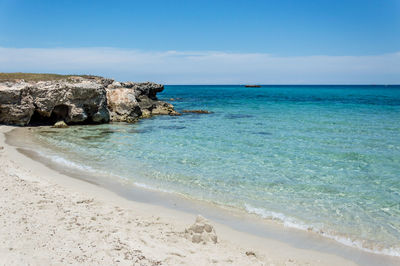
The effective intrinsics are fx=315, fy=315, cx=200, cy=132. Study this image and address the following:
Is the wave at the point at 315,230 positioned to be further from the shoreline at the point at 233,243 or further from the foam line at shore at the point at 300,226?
the shoreline at the point at 233,243

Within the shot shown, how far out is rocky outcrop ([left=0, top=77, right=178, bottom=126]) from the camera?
851 inches

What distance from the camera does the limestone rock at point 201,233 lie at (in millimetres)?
5953

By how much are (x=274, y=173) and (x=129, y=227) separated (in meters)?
6.25

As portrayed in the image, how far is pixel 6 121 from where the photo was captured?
21938mm

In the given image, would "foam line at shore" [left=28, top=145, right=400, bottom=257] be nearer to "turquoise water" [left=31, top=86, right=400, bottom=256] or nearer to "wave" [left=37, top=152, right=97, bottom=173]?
"turquoise water" [left=31, top=86, right=400, bottom=256]

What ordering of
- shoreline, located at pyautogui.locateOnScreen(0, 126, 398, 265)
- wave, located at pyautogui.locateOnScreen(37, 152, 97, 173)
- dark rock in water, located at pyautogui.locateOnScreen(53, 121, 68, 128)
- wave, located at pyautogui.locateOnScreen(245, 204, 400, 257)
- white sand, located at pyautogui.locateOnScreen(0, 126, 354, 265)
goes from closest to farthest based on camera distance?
white sand, located at pyautogui.locateOnScreen(0, 126, 354, 265) < shoreline, located at pyautogui.locateOnScreen(0, 126, 398, 265) < wave, located at pyautogui.locateOnScreen(245, 204, 400, 257) < wave, located at pyautogui.locateOnScreen(37, 152, 97, 173) < dark rock in water, located at pyautogui.locateOnScreen(53, 121, 68, 128)

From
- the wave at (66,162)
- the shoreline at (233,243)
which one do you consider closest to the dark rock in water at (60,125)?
the wave at (66,162)

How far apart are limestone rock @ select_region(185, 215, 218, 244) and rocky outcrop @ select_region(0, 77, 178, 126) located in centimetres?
1935

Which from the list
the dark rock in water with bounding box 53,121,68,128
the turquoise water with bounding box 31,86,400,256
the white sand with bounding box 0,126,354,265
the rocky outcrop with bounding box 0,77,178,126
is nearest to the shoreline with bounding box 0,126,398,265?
the white sand with bounding box 0,126,354,265

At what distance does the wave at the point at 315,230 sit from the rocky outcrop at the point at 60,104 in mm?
18447

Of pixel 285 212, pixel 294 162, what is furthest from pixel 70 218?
pixel 294 162

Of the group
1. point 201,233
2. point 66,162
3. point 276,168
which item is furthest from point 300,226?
point 66,162

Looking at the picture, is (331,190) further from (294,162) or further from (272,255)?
(272,255)

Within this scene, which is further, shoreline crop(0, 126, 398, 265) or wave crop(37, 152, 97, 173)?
wave crop(37, 152, 97, 173)
